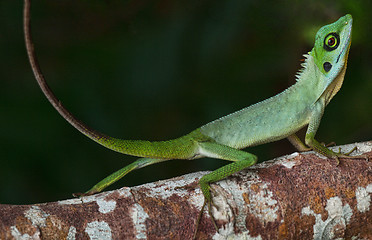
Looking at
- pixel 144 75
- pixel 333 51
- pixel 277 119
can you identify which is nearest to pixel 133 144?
pixel 277 119

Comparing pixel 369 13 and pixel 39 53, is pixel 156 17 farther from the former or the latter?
pixel 369 13

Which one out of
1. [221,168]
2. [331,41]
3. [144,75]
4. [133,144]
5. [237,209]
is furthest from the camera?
[144,75]

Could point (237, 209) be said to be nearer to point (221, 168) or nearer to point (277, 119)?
point (221, 168)

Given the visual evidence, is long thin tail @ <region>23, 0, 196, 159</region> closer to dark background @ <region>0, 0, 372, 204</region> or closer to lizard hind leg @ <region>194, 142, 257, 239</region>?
lizard hind leg @ <region>194, 142, 257, 239</region>

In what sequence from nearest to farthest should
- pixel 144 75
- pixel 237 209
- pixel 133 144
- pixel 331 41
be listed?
pixel 237 209, pixel 133 144, pixel 331 41, pixel 144 75

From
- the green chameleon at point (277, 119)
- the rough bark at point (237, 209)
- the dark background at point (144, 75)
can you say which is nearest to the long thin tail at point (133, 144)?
the green chameleon at point (277, 119)

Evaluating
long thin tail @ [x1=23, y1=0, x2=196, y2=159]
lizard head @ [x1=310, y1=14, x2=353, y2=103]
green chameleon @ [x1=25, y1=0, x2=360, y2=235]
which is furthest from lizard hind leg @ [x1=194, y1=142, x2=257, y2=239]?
lizard head @ [x1=310, y1=14, x2=353, y2=103]

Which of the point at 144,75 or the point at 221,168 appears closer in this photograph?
the point at 221,168
